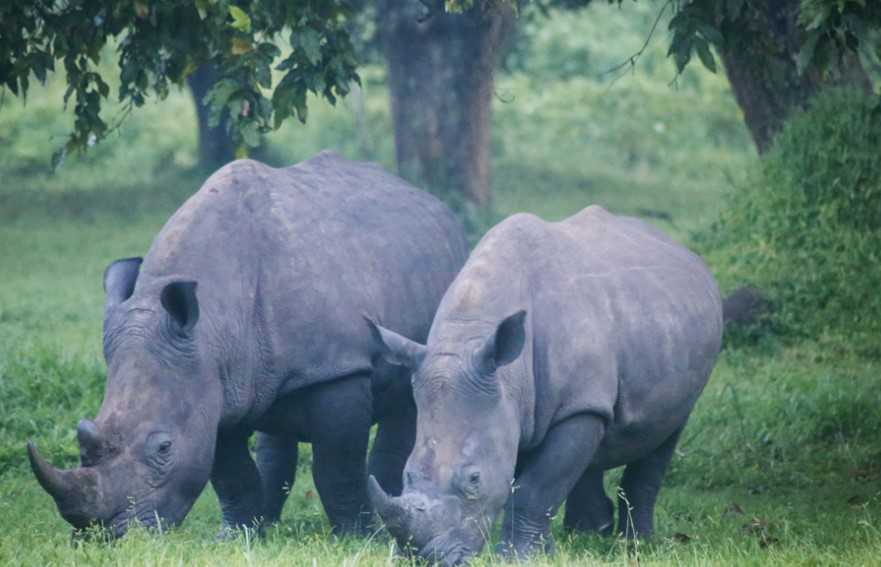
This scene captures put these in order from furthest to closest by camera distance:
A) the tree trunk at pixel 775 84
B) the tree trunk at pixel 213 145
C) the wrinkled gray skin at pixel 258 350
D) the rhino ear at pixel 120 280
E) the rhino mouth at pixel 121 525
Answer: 1. the tree trunk at pixel 213 145
2. the tree trunk at pixel 775 84
3. the rhino ear at pixel 120 280
4. the wrinkled gray skin at pixel 258 350
5. the rhino mouth at pixel 121 525

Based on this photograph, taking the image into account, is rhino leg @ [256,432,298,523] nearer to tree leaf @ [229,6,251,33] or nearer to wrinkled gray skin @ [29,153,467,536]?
wrinkled gray skin @ [29,153,467,536]

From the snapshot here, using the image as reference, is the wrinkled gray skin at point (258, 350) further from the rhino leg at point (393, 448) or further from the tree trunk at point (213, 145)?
the tree trunk at point (213, 145)

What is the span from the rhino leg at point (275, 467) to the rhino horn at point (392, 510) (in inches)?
Result: 86.2

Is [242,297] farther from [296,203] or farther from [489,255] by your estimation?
[489,255]

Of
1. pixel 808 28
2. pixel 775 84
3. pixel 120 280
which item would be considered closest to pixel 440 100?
pixel 775 84

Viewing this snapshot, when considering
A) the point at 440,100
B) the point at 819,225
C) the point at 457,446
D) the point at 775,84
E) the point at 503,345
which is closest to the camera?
the point at 457,446

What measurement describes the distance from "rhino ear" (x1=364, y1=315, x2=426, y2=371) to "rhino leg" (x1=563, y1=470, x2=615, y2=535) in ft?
5.97

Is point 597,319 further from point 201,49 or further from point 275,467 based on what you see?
point 201,49

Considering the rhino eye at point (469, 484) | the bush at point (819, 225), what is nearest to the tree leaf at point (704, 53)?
the rhino eye at point (469, 484)

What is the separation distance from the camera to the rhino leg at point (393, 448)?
331 inches

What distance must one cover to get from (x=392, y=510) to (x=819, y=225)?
280 inches

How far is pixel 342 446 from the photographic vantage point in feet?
24.9

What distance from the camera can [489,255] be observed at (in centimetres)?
727

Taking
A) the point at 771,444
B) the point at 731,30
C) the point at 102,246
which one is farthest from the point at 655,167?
the point at 731,30
